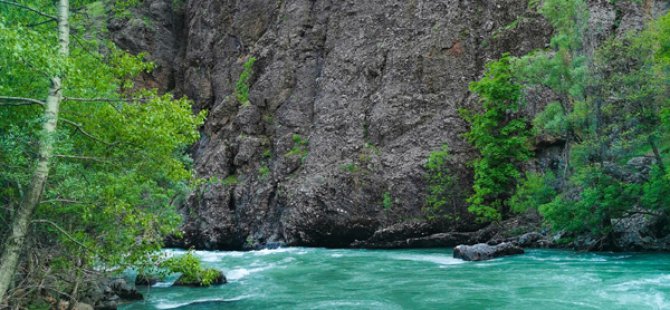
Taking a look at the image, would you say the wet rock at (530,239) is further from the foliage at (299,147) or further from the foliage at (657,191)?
the foliage at (299,147)

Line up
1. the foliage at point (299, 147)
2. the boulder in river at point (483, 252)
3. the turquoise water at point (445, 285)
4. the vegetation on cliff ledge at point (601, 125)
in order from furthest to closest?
the foliage at point (299, 147) → the boulder in river at point (483, 252) → the vegetation on cliff ledge at point (601, 125) → the turquoise water at point (445, 285)

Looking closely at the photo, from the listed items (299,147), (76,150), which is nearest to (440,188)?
(299,147)

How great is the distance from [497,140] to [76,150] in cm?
2308

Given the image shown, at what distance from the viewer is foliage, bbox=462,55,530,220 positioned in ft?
93.5

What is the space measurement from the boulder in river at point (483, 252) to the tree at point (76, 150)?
43.4 feet

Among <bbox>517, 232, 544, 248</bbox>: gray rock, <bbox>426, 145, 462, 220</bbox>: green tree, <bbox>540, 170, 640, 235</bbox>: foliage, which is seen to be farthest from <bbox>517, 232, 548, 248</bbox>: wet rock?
<bbox>426, 145, 462, 220</bbox>: green tree

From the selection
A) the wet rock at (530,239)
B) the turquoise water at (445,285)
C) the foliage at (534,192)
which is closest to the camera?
the turquoise water at (445,285)

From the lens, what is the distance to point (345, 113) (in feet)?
116

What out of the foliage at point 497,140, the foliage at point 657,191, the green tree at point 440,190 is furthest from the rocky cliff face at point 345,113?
the foliage at point 657,191

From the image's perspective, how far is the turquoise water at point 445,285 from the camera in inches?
523

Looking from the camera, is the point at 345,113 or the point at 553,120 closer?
the point at 553,120

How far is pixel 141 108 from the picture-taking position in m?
10.5

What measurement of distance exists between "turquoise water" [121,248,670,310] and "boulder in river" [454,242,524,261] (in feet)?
1.62

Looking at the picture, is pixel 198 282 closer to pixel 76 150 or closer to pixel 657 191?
pixel 76 150
